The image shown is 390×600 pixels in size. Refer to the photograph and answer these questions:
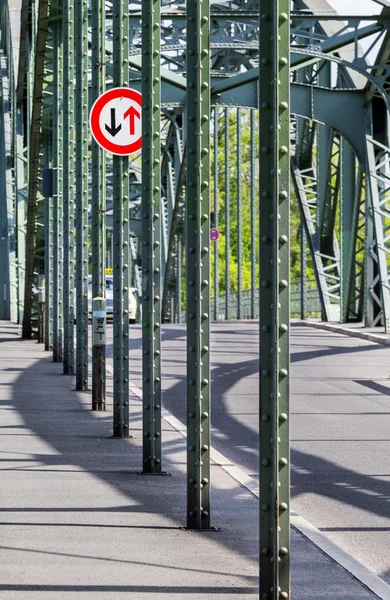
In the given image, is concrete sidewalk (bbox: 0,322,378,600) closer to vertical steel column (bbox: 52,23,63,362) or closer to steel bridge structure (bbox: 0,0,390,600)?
steel bridge structure (bbox: 0,0,390,600)

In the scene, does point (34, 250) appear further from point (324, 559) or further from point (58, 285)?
point (324, 559)

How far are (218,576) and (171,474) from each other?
3523mm

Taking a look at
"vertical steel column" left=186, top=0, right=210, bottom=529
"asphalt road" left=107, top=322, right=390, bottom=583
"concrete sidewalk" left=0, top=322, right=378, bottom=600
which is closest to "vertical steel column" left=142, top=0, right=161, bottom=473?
"concrete sidewalk" left=0, top=322, right=378, bottom=600

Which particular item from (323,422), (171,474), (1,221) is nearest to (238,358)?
(323,422)

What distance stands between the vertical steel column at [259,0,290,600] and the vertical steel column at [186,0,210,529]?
2.04 metres

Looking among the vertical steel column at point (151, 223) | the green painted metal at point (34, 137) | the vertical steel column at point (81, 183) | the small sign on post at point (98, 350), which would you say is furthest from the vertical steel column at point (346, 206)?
the vertical steel column at point (151, 223)

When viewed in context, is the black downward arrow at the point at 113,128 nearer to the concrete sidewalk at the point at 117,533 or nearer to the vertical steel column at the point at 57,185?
the concrete sidewalk at the point at 117,533

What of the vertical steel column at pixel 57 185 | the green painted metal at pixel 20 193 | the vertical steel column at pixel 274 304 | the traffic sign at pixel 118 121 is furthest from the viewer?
the green painted metal at pixel 20 193

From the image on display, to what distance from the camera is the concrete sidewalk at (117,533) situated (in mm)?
6219

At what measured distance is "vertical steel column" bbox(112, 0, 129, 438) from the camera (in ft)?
38.8

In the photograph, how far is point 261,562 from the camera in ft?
18.9

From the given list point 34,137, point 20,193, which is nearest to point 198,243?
point 34,137

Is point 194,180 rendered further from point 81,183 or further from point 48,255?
point 48,255

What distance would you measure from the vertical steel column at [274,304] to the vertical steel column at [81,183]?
980 centimetres
